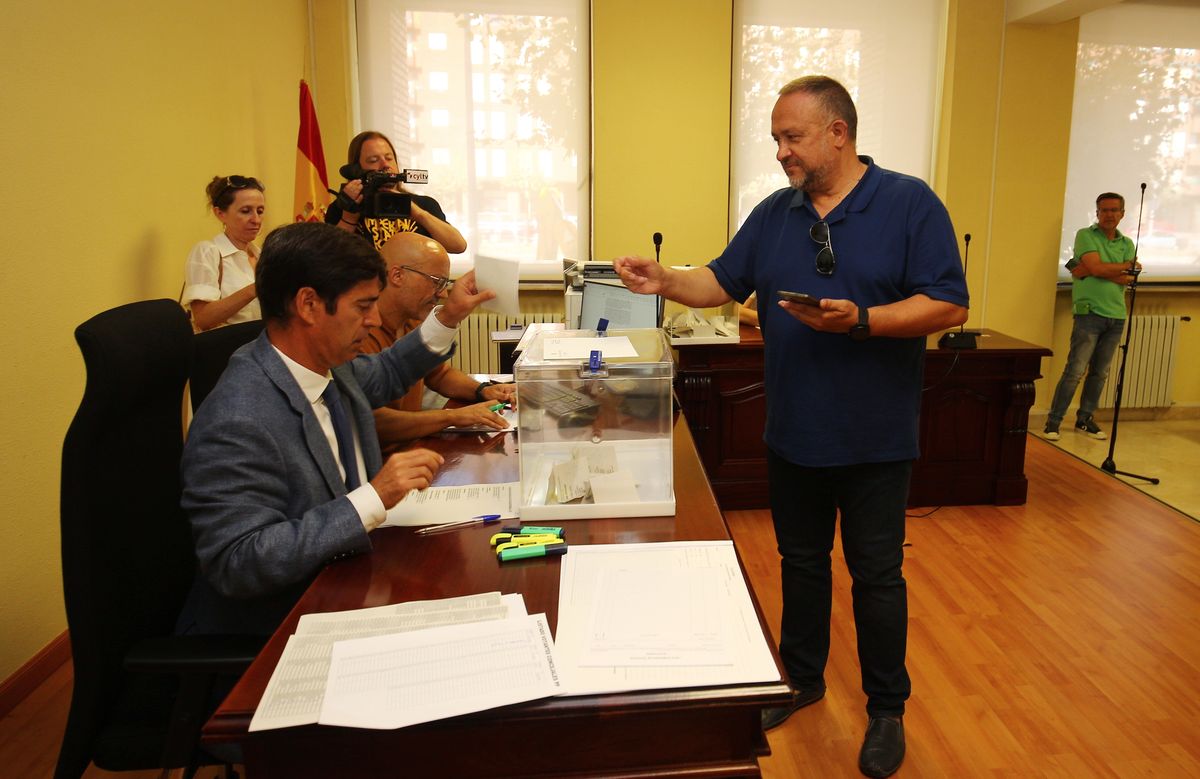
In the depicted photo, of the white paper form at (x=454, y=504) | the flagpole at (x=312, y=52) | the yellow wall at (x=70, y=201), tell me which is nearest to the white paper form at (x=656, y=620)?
the white paper form at (x=454, y=504)

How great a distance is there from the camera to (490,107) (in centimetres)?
489

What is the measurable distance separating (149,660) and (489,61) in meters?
4.43

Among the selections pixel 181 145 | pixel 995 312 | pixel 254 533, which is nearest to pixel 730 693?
pixel 254 533

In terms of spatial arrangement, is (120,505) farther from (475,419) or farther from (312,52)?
(312,52)

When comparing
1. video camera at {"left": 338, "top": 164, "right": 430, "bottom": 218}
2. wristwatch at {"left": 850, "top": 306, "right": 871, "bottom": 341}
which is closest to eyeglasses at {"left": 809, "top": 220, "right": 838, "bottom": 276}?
wristwatch at {"left": 850, "top": 306, "right": 871, "bottom": 341}

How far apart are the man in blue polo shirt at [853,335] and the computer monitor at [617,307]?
2.74 feet

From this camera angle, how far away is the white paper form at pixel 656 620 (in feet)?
3.17

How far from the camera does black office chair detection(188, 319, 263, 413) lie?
1.64 meters

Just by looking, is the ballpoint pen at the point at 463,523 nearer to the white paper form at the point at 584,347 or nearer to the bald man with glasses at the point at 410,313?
the white paper form at the point at 584,347

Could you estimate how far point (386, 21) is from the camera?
478 centimetres

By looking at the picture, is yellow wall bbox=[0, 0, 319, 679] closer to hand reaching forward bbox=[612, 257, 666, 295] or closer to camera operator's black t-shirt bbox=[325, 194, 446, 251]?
camera operator's black t-shirt bbox=[325, 194, 446, 251]

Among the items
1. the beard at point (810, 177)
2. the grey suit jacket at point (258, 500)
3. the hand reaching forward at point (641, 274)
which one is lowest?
the grey suit jacket at point (258, 500)

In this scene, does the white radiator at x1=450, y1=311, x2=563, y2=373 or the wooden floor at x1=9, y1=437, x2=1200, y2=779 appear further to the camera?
the white radiator at x1=450, y1=311, x2=563, y2=373

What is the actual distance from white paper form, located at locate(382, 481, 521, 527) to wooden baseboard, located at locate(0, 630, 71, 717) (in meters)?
1.21
